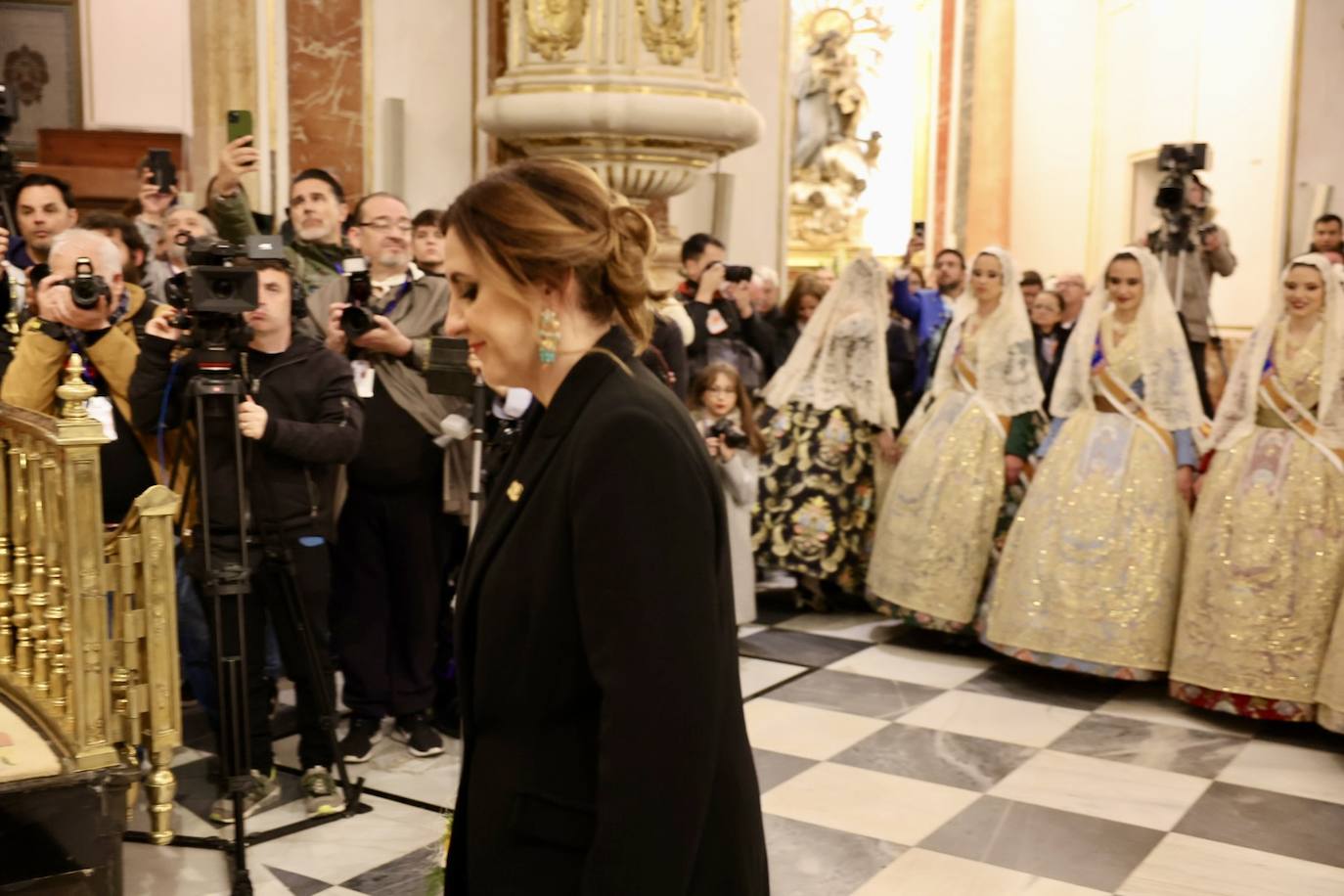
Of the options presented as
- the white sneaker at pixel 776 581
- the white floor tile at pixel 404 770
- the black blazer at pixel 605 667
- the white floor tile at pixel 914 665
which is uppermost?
the black blazer at pixel 605 667

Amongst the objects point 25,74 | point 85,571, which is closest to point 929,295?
point 85,571

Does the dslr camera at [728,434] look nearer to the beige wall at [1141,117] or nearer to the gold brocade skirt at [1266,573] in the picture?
the gold brocade skirt at [1266,573]

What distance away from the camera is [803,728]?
178 inches

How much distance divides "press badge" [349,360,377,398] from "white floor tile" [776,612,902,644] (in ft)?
7.71

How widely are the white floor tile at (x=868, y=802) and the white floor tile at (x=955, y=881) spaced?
5.9 inches

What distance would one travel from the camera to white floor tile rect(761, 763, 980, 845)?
3686mm

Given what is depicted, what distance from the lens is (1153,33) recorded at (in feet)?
37.8

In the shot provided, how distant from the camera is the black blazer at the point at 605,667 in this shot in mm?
1359

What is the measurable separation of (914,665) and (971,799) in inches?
55.5

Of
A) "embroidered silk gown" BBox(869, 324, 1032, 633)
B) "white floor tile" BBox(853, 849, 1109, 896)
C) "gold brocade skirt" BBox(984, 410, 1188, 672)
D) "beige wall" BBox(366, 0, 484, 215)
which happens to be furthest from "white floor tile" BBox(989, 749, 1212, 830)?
"beige wall" BBox(366, 0, 484, 215)

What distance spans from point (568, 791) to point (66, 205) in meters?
3.85

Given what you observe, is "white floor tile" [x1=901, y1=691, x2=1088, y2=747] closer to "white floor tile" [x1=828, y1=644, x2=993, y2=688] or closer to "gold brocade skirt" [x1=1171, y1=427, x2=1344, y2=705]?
"white floor tile" [x1=828, y1=644, x2=993, y2=688]

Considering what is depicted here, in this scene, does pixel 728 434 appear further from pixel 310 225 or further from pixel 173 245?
pixel 173 245

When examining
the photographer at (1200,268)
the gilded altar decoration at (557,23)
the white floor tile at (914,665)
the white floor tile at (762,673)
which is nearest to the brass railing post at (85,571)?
the white floor tile at (762,673)
